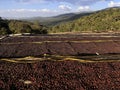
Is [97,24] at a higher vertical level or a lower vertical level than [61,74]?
lower

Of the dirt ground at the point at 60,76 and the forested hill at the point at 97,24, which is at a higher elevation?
the dirt ground at the point at 60,76

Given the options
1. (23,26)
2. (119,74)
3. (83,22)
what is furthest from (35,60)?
(83,22)

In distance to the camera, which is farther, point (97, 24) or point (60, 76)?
point (97, 24)

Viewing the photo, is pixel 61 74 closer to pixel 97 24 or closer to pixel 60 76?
pixel 60 76

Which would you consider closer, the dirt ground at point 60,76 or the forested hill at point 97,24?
the dirt ground at point 60,76

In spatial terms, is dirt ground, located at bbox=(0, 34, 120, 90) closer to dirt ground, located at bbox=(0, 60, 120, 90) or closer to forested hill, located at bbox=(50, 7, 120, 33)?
dirt ground, located at bbox=(0, 60, 120, 90)

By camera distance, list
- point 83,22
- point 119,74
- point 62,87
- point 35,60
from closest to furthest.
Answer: point 62,87, point 119,74, point 35,60, point 83,22

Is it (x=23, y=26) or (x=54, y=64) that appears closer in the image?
(x=54, y=64)

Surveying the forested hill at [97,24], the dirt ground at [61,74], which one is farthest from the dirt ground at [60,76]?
the forested hill at [97,24]

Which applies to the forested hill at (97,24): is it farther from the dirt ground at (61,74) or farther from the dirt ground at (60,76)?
the dirt ground at (60,76)

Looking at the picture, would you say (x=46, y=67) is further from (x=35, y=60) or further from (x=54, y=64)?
(x=35, y=60)

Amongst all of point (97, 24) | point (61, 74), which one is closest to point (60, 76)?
point (61, 74)
